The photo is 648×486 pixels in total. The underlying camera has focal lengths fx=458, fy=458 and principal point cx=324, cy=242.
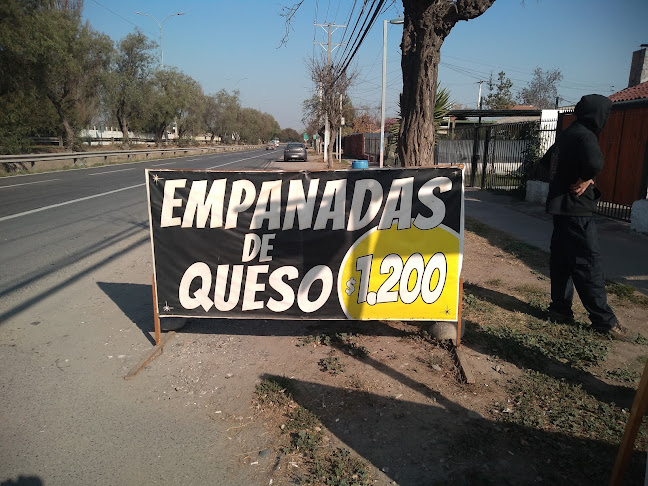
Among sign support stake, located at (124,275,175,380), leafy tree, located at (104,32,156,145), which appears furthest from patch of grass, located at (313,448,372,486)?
leafy tree, located at (104,32,156,145)

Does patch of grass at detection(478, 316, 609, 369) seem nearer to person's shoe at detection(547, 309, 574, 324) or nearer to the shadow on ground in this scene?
person's shoe at detection(547, 309, 574, 324)

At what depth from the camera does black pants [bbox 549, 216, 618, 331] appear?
13.7ft

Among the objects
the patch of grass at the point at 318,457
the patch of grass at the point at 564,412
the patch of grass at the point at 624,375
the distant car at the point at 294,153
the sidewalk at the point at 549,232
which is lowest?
the patch of grass at the point at 318,457

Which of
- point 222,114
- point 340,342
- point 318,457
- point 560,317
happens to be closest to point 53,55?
point 340,342

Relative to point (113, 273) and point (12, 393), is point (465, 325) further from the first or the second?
point (113, 273)

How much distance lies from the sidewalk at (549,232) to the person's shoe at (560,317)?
1600 mm

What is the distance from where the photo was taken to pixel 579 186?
4.24 m

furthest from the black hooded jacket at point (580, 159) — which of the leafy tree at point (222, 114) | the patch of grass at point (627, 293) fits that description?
the leafy tree at point (222, 114)

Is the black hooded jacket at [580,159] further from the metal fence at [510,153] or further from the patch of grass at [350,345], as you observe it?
the metal fence at [510,153]

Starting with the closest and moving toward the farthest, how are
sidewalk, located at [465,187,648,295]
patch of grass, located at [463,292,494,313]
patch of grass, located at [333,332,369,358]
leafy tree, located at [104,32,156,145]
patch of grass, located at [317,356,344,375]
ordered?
patch of grass, located at [317,356,344,375]
patch of grass, located at [333,332,369,358]
patch of grass, located at [463,292,494,313]
sidewalk, located at [465,187,648,295]
leafy tree, located at [104,32,156,145]

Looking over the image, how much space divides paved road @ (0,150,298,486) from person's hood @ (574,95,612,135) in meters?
4.16

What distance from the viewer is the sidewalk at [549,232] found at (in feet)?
20.5

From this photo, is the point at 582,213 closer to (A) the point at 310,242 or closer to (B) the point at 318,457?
(A) the point at 310,242

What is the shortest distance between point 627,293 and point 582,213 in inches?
70.0
